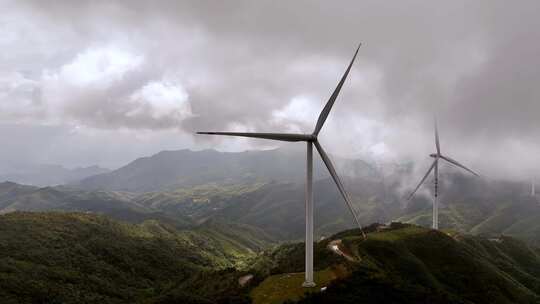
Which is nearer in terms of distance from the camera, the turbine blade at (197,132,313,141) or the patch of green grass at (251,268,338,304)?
the turbine blade at (197,132,313,141)

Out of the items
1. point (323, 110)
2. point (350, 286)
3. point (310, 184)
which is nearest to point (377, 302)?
point (350, 286)

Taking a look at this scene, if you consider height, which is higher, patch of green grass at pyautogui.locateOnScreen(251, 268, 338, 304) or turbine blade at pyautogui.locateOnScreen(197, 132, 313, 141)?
turbine blade at pyautogui.locateOnScreen(197, 132, 313, 141)

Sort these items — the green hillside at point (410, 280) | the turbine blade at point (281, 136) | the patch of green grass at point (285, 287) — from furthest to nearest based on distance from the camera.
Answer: the green hillside at point (410, 280) < the patch of green grass at point (285, 287) < the turbine blade at point (281, 136)

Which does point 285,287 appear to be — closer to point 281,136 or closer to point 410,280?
point 281,136

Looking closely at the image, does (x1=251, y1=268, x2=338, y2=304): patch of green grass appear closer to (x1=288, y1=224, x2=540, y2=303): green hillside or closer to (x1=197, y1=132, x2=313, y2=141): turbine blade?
(x1=288, y1=224, x2=540, y2=303): green hillside

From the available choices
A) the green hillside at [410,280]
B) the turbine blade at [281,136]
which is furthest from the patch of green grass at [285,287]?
the turbine blade at [281,136]

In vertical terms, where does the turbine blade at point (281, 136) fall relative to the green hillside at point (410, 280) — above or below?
above

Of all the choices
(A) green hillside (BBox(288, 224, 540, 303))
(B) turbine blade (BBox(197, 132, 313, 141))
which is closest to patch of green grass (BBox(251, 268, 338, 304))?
(A) green hillside (BBox(288, 224, 540, 303))

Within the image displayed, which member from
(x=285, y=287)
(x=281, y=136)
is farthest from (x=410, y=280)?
(x=281, y=136)

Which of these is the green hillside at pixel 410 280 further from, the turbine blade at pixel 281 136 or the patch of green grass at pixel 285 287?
the turbine blade at pixel 281 136

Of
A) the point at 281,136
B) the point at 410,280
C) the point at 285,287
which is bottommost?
the point at 410,280

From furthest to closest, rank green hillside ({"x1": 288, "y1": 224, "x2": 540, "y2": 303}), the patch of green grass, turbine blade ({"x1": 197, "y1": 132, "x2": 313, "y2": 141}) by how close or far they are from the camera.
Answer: green hillside ({"x1": 288, "y1": 224, "x2": 540, "y2": 303}) → the patch of green grass → turbine blade ({"x1": 197, "y1": 132, "x2": 313, "y2": 141})

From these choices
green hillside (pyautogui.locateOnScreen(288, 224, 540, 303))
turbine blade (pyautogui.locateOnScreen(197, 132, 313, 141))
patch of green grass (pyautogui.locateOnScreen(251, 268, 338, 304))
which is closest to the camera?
turbine blade (pyautogui.locateOnScreen(197, 132, 313, 141))
